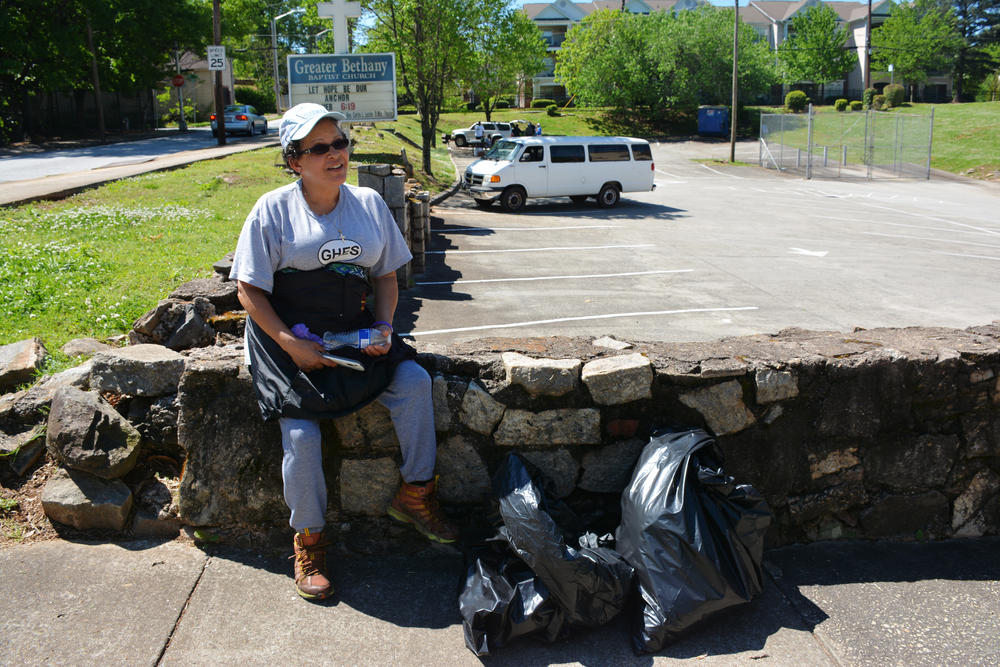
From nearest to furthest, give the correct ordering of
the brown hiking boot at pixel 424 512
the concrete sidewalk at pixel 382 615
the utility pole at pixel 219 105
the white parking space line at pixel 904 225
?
the concrete sidewalk at pixel 382 615
the brown hiking boot at pixel 424 512
the white parking space line at pixel 904 225
the utility pole at pixel 219 105

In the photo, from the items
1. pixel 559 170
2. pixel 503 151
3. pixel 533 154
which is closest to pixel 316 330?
pixel 533 154

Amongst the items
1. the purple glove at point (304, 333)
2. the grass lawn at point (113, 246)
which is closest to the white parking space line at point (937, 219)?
the grass lawn at point (113, 246)

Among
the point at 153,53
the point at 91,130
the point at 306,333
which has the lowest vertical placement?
the point at 306,333

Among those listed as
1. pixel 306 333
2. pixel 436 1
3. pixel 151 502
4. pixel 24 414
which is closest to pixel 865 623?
pixel 306 333

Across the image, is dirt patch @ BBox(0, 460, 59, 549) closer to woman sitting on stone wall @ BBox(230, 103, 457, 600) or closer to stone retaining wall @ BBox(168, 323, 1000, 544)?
stone retaining wall @ BBox(168, 323, 1000, 544)

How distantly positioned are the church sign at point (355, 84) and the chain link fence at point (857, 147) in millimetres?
19779

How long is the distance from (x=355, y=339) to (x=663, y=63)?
60.1m

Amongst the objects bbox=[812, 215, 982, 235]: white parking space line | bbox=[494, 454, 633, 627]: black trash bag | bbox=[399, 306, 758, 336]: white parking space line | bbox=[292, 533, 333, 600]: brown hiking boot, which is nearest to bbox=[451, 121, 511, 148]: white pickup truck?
bbox=[812, 215, 982, 235]: white parking space line

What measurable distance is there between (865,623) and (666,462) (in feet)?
3.14

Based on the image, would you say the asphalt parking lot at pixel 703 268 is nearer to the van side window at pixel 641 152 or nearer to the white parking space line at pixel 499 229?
the white parking space line at pixel 499 229

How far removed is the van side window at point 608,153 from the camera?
2238 centimetres

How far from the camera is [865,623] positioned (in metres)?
3.05

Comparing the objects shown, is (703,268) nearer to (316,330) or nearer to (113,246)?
(113,246)

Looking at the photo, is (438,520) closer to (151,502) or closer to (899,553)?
(151,502)
